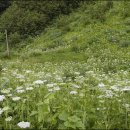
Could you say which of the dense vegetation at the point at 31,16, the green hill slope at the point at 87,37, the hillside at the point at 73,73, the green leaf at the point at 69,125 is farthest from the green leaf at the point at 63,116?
the dense vegetation at the point at 31,16

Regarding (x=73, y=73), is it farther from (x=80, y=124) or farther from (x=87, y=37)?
(x=87, y=37)

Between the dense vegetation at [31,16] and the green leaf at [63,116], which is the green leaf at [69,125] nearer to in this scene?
the green leaf at [63,116]

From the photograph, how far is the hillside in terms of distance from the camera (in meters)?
5.84

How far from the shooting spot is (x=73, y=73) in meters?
12.5

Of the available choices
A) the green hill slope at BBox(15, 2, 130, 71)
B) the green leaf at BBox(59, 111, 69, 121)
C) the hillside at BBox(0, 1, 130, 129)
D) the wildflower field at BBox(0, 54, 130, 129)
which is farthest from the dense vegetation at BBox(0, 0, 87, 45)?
the green leaf at BBox(59, 111, 69, 121)

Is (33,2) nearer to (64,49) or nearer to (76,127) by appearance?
(64,49)

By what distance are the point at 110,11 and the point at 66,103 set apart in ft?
111

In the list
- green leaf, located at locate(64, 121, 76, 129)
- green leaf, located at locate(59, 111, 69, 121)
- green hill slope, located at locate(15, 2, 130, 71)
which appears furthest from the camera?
green hill slope, located at locate(15, 2, 130, 71)

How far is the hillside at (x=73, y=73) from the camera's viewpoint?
19.1 feet

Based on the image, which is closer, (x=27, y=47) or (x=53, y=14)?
(x=27, y=47)

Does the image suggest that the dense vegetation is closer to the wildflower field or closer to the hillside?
the hillside

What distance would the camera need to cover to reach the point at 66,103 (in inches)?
248

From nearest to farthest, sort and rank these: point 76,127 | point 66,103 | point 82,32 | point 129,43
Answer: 1. point 76,127
2. point 66,103
3. point 129,43
4. point 82,32

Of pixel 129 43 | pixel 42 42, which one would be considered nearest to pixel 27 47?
pixel 42 42
